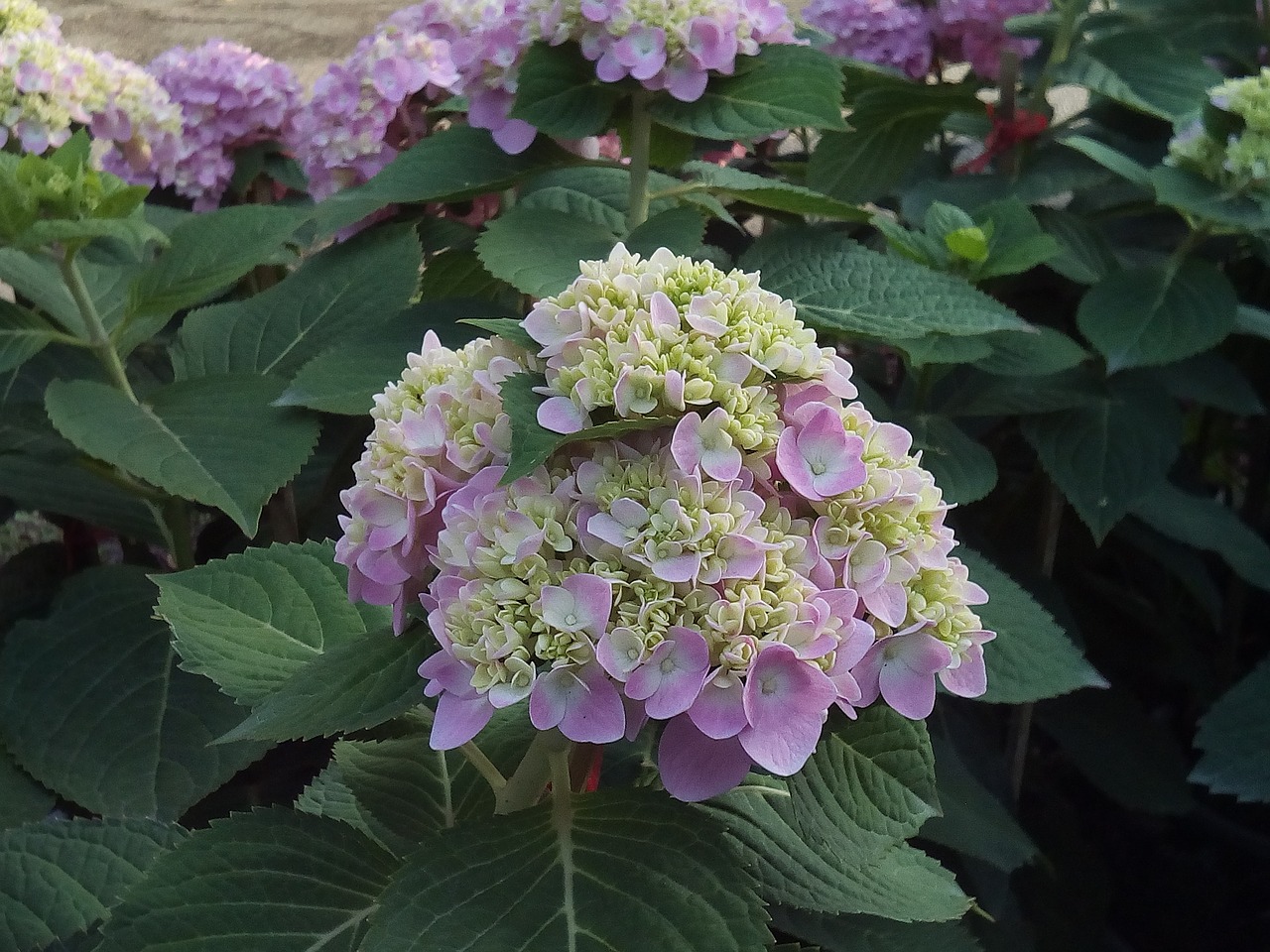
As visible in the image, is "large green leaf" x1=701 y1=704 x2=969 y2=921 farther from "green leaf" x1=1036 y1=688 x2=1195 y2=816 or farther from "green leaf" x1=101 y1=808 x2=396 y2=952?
"green leaf" x1=1036 y1=688 x2=1195 y2=816

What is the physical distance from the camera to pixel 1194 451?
60.4 inches

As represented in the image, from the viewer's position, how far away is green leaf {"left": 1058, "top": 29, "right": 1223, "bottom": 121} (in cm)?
117

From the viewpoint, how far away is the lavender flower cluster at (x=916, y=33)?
1.39 meters

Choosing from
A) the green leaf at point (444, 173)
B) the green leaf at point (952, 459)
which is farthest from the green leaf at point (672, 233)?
the green leaf at point (952, 459)

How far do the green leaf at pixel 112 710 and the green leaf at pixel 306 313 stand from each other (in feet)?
0.71

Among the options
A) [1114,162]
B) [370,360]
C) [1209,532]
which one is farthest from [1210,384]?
[370,360]

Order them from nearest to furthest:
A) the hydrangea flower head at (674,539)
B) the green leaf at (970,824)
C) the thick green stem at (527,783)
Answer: the hydrangea flower head at (674,539) < the thick green stem at (527,783) < the green leaf at (970,824)

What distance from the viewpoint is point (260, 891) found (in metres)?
0.46

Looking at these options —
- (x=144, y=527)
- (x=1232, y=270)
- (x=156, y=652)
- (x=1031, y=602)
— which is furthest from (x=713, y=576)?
(x=1232, y=270)

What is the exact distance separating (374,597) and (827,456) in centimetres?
20

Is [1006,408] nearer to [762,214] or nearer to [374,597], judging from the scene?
[762,214]

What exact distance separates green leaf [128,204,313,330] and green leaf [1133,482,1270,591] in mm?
854

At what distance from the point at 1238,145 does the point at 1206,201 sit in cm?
5

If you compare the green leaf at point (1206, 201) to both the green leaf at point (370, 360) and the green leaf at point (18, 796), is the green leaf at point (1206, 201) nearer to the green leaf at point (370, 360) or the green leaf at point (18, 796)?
the green leaf at point (370, 360)
